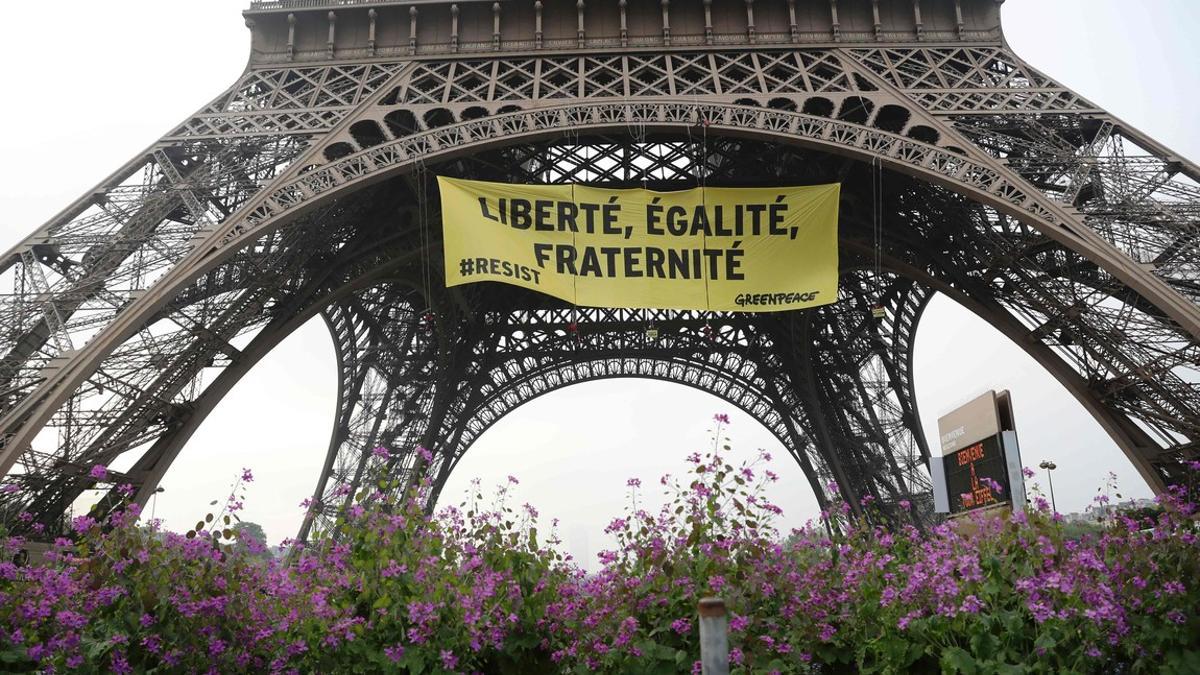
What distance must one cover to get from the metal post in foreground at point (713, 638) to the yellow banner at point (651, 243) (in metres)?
9.91

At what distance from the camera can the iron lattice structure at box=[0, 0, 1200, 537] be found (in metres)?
13.7

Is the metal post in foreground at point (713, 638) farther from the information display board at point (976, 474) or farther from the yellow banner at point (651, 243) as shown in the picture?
the yellow banner at point (651, 243)

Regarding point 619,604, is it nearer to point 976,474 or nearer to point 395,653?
point 395,653

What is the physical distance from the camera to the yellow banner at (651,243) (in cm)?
1398

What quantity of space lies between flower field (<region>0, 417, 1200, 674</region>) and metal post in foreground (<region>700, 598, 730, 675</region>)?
98cm

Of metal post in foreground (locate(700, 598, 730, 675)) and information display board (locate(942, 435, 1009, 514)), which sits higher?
information display board (locate(942, 435, 1009, 514))

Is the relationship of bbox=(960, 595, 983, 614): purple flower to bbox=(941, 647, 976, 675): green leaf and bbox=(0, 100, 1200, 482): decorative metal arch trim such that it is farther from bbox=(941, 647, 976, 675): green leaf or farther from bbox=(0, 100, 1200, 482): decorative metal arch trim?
bbox=(0, 100, 1200, 482): decorative metal arch trim

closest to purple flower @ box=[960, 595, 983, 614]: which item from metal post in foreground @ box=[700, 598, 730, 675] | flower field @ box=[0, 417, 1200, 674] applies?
flower field @ box=[0, 417, 1200, 674]

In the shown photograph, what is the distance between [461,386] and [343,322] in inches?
240

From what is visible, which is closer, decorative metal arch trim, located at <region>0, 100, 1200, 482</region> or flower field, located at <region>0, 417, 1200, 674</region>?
flower field, located at <region>0, 417, 1200, 674</region>

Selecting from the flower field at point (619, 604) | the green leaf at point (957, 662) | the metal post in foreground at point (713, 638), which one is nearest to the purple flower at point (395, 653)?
the flower field at point (619, 604)

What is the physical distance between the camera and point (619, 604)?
17.5 feet

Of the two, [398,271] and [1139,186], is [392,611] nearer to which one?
[1139,186]

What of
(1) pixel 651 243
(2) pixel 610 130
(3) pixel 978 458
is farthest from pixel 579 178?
(3) pixel 978 458
